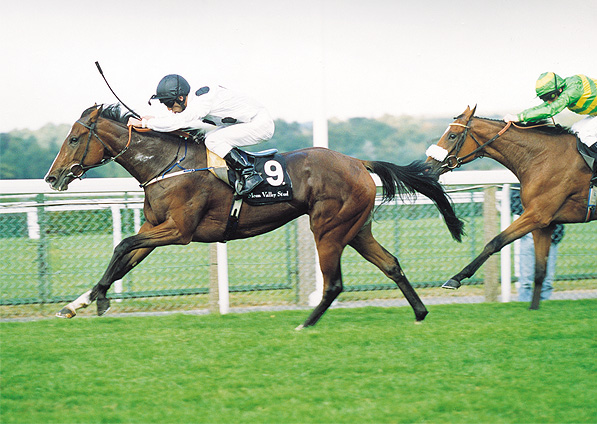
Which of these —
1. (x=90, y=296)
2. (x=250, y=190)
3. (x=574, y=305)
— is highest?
(x=250, y=190)

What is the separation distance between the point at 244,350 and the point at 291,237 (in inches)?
76.8

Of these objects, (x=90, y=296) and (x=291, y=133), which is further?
(x=291, y=133)

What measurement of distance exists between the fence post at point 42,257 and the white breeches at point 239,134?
72.2 inches

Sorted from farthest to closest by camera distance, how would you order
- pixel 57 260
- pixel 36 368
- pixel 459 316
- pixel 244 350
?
pixel 57 260 → pixel 459 316 → pixel 244 350 → pixel 36 368

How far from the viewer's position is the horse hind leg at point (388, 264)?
16.0 feet

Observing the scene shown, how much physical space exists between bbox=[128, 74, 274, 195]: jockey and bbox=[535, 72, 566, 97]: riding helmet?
2.25m

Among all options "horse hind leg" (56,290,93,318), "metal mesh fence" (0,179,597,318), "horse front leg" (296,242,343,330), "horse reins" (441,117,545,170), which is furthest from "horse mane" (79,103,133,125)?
"horse reins" (441,117,545,170)

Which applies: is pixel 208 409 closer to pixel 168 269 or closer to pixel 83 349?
pixel 83 349

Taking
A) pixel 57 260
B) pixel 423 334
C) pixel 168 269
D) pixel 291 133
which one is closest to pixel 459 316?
pixel 423 334

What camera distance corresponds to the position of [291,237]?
5.89m

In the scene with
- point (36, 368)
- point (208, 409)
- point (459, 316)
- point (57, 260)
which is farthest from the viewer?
point (57, 260)

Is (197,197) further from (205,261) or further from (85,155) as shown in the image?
(205,261)

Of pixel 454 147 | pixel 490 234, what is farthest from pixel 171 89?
pixel 490 234

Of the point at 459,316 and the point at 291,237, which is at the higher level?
the point at 291,237
